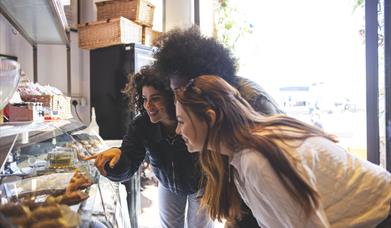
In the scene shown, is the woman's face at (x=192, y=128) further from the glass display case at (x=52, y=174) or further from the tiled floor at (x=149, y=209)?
the tiled floor at (x=149, y=209)

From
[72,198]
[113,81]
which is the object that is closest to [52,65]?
[113,81]

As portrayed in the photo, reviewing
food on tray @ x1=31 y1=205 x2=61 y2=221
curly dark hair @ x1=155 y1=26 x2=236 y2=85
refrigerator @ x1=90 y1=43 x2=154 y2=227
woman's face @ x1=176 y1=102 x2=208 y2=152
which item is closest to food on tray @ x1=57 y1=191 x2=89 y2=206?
food on tray @ x1=31 y1=205 x2=61 y2=221

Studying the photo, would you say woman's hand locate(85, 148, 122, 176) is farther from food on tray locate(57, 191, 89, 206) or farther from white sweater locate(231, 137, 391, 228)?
white sweater locate(231, 137, 391, 228)

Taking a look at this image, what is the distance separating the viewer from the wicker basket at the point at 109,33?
2852mm

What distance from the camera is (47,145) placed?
1577 mm

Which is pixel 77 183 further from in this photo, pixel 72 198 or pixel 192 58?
pixel 192 58

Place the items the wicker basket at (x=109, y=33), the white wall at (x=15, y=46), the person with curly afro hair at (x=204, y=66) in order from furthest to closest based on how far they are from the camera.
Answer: the wicker basket at (x=109, y=33)
the white wall at (x=15, y=46)
the person with curly afro hair at (x=204, y=66)

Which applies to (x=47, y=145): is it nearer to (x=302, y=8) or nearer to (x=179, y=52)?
(x=179, y=52)

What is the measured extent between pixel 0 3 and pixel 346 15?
94.5 inches

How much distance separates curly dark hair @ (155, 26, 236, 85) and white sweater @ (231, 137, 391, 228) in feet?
1.73

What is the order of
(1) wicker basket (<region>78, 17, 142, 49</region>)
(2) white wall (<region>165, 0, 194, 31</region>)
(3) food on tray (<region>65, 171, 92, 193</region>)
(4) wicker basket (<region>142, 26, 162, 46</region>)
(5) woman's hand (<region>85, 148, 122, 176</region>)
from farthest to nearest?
A: (2) white wall (<region>165, 0, 194, 31</region>), (4) wicker basket (<region>142, 26, 162, 46</region>), (1) wicker basket (<region>78, 17, 142, 49</region>), (5) woman's hand (<region>85, 148, 122, 176</region>), (3) food on tray (<region>65, 171, 92, 193</region>)

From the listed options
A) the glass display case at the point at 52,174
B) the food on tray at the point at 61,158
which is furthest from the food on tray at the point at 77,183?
the food on tray at the point at 61,158

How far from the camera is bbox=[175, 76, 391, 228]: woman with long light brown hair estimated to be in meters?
0.85

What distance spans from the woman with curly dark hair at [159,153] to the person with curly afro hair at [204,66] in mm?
120
